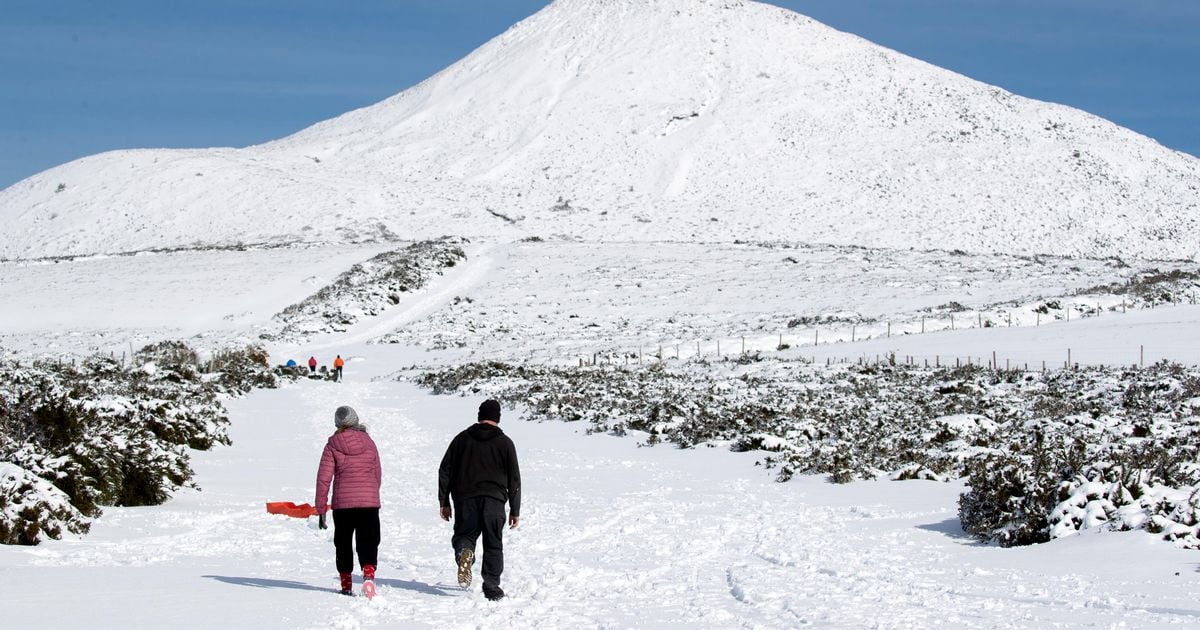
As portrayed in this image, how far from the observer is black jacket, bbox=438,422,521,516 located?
9.08 m

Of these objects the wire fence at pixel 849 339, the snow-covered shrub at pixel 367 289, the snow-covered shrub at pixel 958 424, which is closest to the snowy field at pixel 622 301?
the wire fence at pixel 849 339

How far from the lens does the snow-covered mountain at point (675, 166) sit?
98562mm

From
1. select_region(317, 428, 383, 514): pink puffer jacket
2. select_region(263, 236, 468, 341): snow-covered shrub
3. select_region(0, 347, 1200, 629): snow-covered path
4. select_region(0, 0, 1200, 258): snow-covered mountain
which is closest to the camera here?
select_region(0, 347, 1200, 629): snow-covered path

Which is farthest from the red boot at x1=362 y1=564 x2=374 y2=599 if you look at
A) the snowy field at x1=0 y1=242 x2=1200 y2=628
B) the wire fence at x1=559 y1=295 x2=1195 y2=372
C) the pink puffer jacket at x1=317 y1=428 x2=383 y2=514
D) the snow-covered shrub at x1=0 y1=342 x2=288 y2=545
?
the wire fence at x1=559 y1=295 x2=1195 y2=372

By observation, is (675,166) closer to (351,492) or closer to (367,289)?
→ (367,289)

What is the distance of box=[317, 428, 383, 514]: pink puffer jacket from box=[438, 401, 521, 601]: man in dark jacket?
0.58 m

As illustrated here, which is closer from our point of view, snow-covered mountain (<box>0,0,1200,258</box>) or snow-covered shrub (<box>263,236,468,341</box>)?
snow-covered shrub (<box>263,236,468,341</box>)

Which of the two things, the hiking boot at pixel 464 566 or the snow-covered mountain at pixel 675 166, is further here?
the snow-covered mountain at pixel 675 166

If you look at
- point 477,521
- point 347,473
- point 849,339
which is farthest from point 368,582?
point 849,339

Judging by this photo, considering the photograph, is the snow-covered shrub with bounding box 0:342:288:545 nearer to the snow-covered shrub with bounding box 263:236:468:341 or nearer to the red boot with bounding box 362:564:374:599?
the red boot with bounding box 362:564:374:599

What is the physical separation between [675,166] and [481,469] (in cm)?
10663

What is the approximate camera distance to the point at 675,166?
114 m

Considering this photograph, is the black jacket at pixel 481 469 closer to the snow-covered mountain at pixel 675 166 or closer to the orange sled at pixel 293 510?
the orange sled at pixel 293 510

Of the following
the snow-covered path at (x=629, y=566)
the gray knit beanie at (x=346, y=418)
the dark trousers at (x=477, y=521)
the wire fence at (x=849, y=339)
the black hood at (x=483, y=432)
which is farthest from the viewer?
the wire fence at (x=849, y=339)
